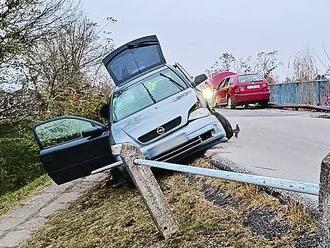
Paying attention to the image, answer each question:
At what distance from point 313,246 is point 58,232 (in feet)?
13.4

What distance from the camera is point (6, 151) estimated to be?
18734 mm

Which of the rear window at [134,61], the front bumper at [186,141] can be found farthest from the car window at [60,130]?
the front bumper at [186,141]

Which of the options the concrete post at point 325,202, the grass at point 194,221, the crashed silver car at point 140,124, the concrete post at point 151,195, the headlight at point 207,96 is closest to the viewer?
the concrete post at point 325,202

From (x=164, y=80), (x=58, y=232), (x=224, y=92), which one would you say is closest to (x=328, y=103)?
(x=224, y=92)

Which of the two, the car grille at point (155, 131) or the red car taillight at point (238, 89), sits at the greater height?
the car grille at point (155, 131)

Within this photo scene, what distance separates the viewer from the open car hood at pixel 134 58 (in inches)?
383

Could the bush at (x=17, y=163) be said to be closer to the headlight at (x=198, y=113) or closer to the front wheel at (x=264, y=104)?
the headlight at (x=198, y=113)

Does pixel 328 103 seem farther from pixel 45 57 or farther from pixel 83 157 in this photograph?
pixel 83 157

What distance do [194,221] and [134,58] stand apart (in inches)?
218

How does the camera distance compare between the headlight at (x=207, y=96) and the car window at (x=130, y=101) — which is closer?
the car window at (x=130, y=101)

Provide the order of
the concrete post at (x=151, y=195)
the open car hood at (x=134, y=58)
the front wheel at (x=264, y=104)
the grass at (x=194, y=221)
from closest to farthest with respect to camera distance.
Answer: the grass at (x=194, y=221) → the concrete post at (x=151, y=195) → the open car hood at (x=134, y=58) → the front wheel at (x=264, y=104)

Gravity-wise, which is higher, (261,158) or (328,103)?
(261,158)

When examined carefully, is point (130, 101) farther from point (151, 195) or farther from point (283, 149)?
point (151, 195)

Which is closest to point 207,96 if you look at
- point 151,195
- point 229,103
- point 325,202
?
point 151,195
